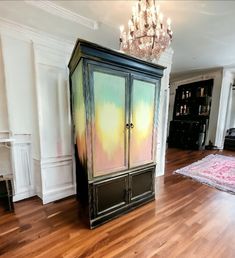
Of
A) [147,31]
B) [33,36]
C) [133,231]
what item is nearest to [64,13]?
[33,36]

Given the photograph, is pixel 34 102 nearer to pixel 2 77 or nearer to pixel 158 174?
pixel 2 77

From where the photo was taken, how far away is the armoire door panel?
1.76 meters

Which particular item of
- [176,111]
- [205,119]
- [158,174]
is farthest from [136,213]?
[176,111]

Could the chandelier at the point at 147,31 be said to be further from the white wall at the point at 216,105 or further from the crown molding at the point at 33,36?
the white wall at the point at 216,105

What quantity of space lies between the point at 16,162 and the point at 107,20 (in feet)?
7.87

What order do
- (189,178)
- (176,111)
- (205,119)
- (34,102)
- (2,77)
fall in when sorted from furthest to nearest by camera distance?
(176,111) < (205,119) < (189,178) < (34,102) < (2,77)

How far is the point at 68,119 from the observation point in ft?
8.18

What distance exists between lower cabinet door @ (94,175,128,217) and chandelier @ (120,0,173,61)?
5.19 feet

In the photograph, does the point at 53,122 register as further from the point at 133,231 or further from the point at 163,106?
the point at 163,106

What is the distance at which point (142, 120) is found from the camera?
214 cm

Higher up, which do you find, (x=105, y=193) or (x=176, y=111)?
(x=176, y=111)

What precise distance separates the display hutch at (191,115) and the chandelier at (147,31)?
4581mm

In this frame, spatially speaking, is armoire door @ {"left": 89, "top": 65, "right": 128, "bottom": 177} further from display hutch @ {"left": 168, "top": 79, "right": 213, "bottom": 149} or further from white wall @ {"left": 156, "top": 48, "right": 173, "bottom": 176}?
display hutch @ {"left": 168, "top": 79, "right": 213, "bottom": 149}

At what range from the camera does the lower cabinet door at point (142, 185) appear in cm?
220
